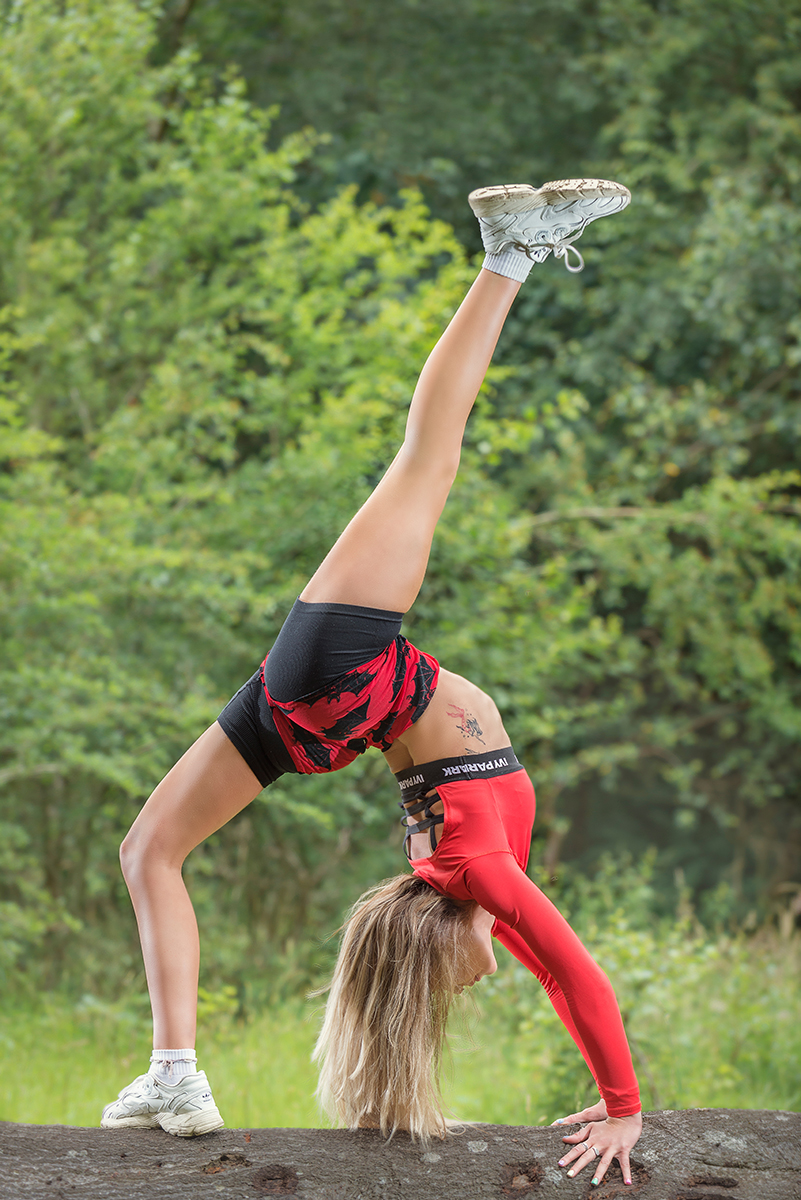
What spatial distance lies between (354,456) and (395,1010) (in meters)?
3.42

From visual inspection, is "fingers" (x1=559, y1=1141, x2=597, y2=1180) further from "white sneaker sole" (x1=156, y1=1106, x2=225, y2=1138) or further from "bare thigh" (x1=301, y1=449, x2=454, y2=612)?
"bare thigh" (x1=301, y1=449, x2=454, y2=612)

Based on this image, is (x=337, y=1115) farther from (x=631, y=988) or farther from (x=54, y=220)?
(x=54, y=220)

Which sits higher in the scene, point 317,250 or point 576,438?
point 317,250

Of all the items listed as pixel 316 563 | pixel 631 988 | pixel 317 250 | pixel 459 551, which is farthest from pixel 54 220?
pixel 631 988

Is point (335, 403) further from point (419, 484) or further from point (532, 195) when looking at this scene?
point (419, 484)

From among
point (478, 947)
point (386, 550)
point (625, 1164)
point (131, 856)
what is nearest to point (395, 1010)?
point (478, 947)

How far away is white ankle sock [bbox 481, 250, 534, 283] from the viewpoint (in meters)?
1.98

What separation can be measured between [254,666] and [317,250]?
2.50m

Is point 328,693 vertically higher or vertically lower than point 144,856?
higher

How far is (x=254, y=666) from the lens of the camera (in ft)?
17.7

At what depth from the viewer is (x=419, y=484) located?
1.95m

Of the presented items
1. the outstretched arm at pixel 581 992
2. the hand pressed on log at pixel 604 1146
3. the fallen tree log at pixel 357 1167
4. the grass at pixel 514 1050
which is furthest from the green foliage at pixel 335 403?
the hand pressed on log at pixel 604 1146

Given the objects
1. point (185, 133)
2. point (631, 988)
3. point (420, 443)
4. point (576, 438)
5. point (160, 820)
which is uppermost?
point (185, 133)

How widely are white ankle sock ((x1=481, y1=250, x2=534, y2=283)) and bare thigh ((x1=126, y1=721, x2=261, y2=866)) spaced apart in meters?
1.11
